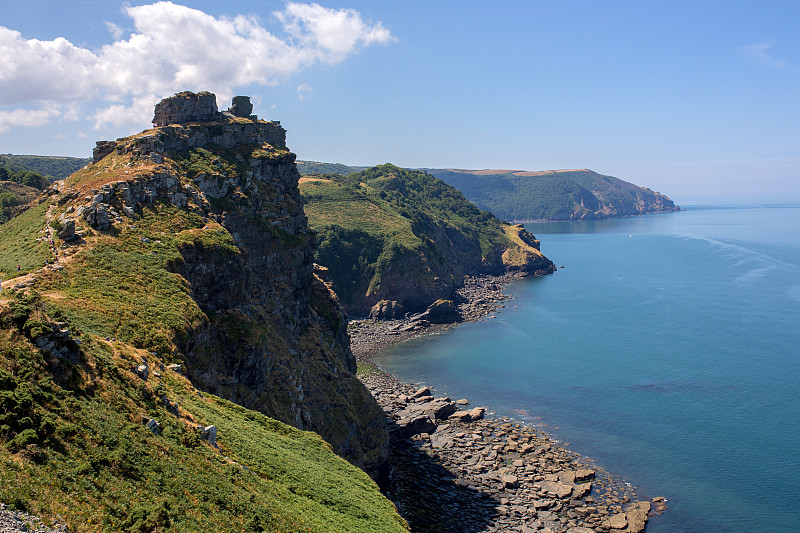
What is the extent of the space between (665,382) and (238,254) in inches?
3018

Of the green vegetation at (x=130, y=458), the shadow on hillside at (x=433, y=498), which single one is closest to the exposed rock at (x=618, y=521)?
the shadow on hillside at (x=433, y=498)

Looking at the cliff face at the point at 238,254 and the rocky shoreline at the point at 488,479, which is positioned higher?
the cliff face at the point at 238,254

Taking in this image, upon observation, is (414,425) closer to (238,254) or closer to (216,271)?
(238,254)

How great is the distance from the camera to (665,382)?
9500 cm

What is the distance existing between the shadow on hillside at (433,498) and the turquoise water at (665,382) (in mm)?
17687

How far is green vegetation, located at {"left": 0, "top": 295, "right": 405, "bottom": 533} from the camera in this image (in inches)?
831

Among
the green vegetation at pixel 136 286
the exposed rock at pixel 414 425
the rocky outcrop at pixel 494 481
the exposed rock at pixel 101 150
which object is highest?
the exposed rock at pixel 101 150

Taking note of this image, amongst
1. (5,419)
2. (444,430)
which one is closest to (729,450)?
(444,430)

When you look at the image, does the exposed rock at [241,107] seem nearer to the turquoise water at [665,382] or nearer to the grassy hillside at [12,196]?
the grassy hillside at [12,196]

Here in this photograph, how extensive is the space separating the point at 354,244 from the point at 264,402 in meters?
115

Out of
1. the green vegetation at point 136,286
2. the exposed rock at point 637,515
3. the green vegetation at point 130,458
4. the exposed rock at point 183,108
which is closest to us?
the green vegetation at point 130,458

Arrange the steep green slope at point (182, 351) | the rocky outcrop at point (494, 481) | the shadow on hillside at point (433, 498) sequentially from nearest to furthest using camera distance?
the steep green slope at point (182, 351)
the shadow on hillside at point (433, 498)
the rocky outcrop at point (494, 481)

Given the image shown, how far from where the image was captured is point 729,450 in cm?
7144

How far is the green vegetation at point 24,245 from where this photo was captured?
1663 inches
